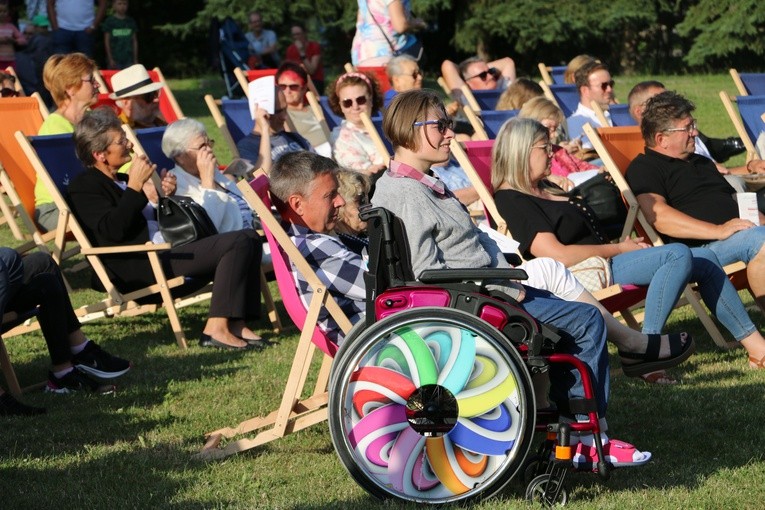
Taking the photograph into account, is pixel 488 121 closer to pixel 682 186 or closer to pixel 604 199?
pixel 604 199

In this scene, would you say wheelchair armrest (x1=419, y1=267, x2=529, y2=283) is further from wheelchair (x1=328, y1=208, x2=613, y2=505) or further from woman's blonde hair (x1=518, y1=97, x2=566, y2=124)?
woman's blonde hair (x1=518, y1=97, x2=566, y2=124)

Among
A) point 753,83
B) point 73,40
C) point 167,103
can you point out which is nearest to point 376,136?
point 167,103

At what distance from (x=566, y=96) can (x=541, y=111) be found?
7.95 feet

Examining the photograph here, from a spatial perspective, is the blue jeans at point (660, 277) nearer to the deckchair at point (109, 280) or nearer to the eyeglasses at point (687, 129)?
the eyeglasses at point (687, 129)

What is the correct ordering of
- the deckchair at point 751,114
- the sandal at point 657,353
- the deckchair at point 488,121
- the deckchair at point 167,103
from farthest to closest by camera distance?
the deckchair at point 167,103 → the deckchair at point 751,114 → the deckchair at point 488,121 → the sandal at point 657,353

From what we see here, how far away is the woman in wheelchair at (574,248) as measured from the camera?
5.74m

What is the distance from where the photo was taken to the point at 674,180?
6738mm

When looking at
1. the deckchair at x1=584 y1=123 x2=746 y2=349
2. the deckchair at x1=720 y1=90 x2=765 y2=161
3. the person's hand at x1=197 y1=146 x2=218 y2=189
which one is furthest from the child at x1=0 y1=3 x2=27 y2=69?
the deckchair at x1=584 y1=123 x2=746 y2=349

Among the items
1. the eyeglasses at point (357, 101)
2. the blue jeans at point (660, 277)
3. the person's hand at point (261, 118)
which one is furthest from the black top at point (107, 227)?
the blue jeans at point (660, 277)

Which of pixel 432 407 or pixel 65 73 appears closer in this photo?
pixel 432 407

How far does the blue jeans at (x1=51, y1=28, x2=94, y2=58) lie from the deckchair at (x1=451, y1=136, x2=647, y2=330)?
8.23m

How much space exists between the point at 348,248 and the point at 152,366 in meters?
1.78

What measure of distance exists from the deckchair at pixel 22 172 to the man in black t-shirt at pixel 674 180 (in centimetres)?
304

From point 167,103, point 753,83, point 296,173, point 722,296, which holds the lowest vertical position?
point 753,83
